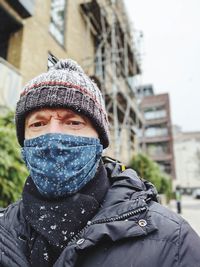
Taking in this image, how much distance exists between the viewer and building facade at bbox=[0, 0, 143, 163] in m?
6.55

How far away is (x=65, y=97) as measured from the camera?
1494 millimetres

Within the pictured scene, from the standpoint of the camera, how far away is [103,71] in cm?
1138

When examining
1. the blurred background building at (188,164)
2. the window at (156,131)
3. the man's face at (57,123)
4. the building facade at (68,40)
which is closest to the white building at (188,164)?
the blurred background building at (188,164)

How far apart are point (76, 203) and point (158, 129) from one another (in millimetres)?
46834

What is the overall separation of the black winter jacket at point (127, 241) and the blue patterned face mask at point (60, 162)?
0.20m

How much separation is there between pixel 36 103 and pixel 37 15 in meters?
6.82

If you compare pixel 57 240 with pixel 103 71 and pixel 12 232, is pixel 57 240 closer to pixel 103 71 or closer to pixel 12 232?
pixel 12 232

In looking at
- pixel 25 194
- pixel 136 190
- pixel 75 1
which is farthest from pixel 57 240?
pixel 75 1

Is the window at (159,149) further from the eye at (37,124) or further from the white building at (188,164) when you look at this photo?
the eye at (37,124)

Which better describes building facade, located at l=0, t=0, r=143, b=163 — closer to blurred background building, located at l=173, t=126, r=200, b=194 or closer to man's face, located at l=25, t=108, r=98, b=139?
man's face, located at l=25, t=108, r=98, b=139

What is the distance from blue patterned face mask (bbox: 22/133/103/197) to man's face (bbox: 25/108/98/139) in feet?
0.18

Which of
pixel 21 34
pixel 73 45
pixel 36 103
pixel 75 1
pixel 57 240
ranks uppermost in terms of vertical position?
pixel 75 1

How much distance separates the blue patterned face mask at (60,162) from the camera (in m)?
1.34

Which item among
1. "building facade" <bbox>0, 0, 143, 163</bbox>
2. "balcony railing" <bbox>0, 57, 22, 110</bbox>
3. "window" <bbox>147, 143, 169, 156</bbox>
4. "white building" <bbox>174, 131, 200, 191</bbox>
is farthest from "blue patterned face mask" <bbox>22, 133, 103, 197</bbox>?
"white building" <bbox>174, 131, 200, 191</bbox>
